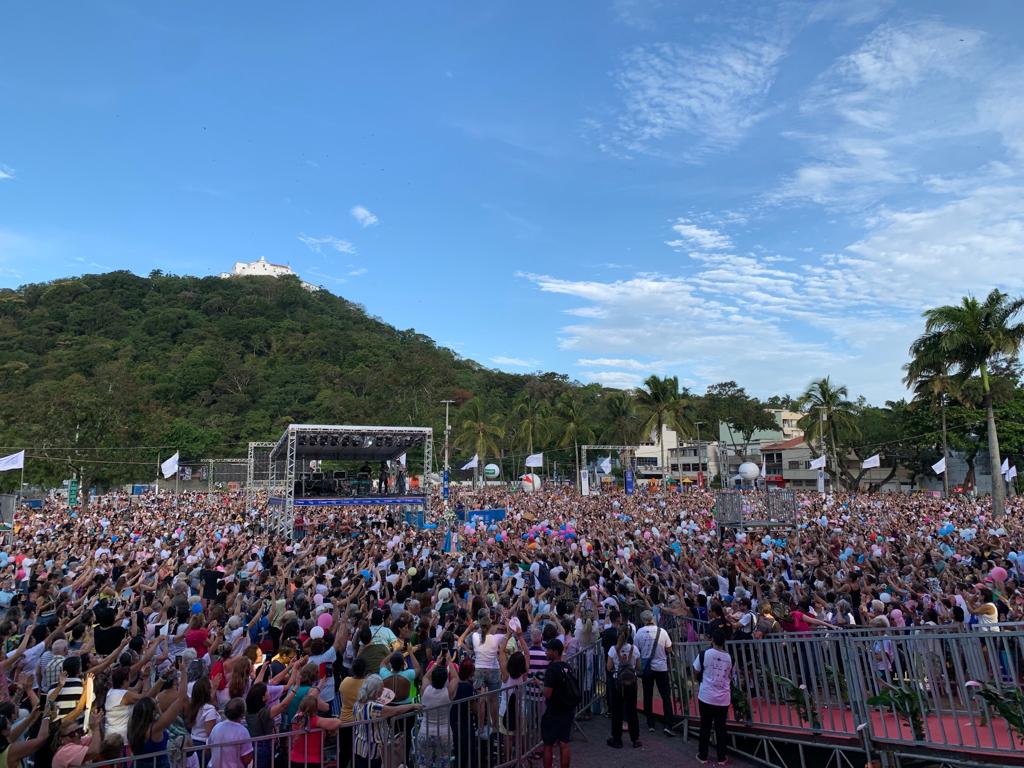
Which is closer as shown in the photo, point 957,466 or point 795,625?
point 795,625

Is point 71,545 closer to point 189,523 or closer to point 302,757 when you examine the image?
point 189,523

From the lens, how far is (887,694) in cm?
599

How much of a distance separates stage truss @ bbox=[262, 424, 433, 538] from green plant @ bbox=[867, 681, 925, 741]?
20.6 meters

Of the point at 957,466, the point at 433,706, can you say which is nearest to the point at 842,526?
the point at 433,706

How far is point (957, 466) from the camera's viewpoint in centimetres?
6103

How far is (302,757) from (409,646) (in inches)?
89.4

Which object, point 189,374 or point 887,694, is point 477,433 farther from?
point 887,694

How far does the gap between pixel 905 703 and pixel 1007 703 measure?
0.75 meters

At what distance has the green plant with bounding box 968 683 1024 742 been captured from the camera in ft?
17.5

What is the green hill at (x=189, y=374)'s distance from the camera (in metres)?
51.8

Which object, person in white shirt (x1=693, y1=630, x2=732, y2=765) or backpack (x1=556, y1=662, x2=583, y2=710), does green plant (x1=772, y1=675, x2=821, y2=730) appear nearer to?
person in white shirt (x1=693, y1=630, x2=732, y2=765)

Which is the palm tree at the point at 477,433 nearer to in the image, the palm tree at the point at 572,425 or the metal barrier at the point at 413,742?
the palm tree at the point at 572,425

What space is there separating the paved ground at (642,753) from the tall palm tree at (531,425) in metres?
54.5

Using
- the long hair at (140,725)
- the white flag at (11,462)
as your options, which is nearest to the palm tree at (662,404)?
the white flag at (11,462)
